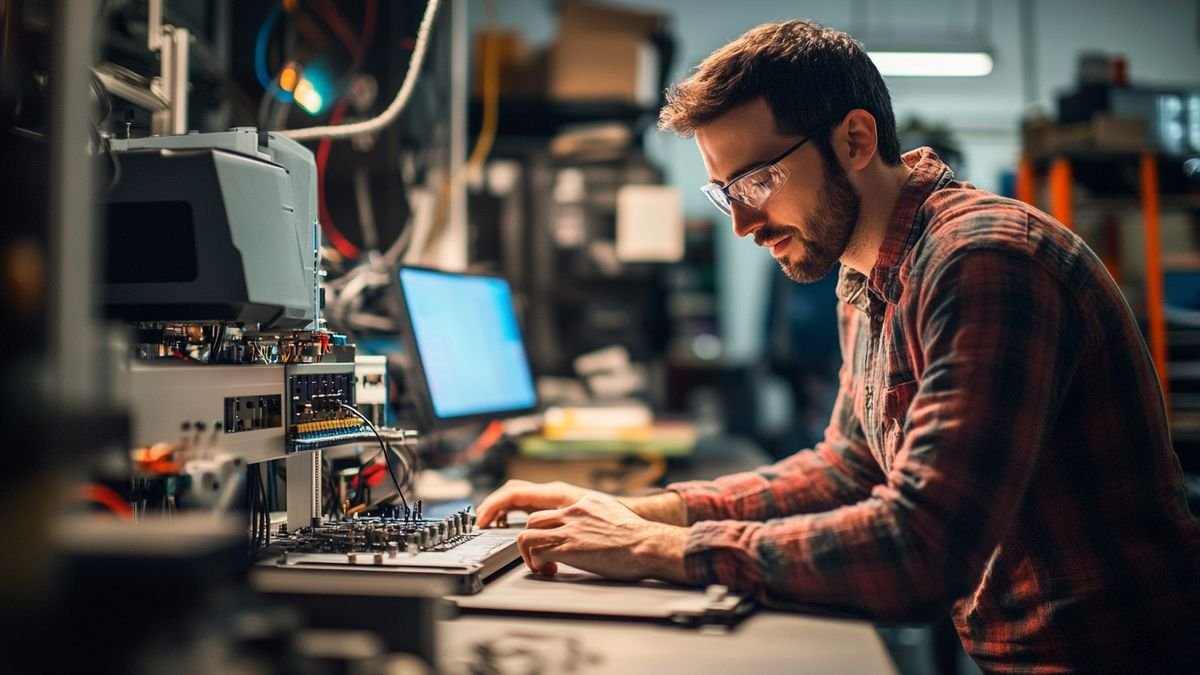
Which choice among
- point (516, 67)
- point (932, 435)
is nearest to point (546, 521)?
point (932, 435)

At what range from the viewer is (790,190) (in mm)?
1233

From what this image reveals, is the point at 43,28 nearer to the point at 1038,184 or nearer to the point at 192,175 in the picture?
the point at 192,175

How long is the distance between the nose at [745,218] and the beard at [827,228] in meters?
0.01

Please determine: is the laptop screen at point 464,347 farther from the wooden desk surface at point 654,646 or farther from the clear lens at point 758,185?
the wooden desk surface at point 654,646

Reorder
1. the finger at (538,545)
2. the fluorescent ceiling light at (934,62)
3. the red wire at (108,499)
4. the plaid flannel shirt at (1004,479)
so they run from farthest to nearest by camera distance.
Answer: the fluorescent ceiling light at (934,62) → the finger at (538,545) → the plaid flannel shirt at (1004,479) → the red wire at (108,499)

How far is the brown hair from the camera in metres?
1.18

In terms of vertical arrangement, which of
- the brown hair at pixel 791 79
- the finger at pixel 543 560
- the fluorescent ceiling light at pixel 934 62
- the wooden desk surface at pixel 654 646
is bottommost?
the wooden desk surface at pixel 654 646

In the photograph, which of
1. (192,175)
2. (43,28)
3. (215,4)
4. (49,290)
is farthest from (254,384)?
(215,4)

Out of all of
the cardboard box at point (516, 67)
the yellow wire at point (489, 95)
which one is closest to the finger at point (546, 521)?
the yellow wire at point (489, 95)

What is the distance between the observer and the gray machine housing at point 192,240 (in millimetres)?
886

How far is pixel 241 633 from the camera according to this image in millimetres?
493

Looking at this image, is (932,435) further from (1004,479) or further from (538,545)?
(538,545)

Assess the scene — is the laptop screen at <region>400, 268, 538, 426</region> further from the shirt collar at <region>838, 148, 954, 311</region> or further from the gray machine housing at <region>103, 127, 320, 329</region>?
the shirt collar at <region>838, 148, 954, 311</region>

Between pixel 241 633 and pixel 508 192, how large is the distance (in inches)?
144
